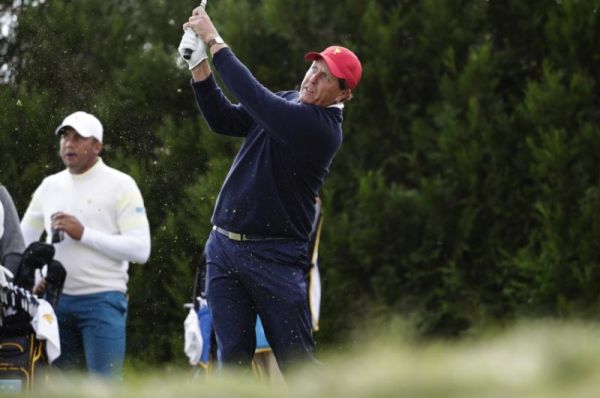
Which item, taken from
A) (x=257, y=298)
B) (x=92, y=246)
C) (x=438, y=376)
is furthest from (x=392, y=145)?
(x=438, y=376)

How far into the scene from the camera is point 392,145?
10078 mm

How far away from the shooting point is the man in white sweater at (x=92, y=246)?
22.4ft

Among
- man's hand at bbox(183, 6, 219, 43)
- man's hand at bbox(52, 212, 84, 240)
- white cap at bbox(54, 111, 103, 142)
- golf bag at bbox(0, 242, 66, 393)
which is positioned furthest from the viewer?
white cap at bbox(54, 111, 103, 142)

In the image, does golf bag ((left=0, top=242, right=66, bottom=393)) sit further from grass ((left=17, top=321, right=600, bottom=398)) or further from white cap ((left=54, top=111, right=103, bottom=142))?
grass ((left=17, top=321, right=600, bottom=398))

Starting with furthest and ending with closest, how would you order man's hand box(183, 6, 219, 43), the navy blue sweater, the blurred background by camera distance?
the blurred background
man's hand box(183, 6, 219, 43)
the navy blue sweater

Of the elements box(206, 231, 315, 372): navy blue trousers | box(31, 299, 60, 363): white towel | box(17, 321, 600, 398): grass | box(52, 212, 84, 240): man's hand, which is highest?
box(17, 321, 600, 398): grass

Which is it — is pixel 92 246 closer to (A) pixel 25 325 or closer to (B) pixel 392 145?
(A) pixel 25 325

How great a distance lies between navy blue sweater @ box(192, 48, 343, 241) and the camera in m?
5.00

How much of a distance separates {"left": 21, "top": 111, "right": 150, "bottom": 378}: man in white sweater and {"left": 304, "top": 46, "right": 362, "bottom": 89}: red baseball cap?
6.26ft

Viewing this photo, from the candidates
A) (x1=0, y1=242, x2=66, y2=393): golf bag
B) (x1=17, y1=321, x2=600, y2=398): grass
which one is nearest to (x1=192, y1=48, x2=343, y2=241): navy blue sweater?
(x1=0, y1=242, x2=66, y2=393): golf bag

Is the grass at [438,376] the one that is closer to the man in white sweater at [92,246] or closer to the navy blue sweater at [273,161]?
the navy blue sweater at [273,161]

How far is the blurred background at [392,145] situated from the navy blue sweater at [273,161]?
393 cm

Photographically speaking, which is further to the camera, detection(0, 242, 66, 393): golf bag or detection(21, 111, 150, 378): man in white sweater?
detection(21, 111, 150, 378): man in white sweater

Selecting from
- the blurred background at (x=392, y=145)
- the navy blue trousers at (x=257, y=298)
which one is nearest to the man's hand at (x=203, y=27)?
the navy blue trousers at (x=257, y=298)
